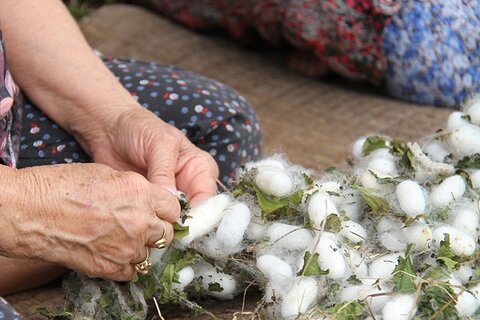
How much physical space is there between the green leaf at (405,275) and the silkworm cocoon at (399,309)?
0.03m

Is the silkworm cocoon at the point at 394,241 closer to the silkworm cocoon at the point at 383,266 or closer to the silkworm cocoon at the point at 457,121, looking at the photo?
the silkworm cocoon at the point at 383,266

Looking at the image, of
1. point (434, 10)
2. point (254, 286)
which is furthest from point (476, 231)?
point (434, 10)

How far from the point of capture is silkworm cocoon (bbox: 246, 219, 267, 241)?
1.43m

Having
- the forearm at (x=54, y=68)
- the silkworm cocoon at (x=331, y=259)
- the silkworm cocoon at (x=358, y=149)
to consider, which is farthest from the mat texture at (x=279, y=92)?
the silkworm cocoon at (x=331, y=259)

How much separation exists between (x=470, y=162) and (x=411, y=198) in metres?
0.20

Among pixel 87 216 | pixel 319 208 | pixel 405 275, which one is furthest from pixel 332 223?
pixel 87 216

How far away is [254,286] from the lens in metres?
1.49

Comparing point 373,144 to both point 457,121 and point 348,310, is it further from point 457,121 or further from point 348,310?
point 348,310

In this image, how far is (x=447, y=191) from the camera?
146 centimetres

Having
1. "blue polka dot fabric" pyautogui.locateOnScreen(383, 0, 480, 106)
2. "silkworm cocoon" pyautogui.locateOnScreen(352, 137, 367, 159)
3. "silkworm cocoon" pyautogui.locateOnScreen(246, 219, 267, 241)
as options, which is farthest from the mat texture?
"silkworm cocoon" pyautogui.locateOnScreen(246, 219, 267, 241)

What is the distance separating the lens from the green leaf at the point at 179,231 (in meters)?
1.37

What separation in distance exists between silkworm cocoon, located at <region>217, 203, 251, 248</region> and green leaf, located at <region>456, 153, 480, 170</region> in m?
0.40

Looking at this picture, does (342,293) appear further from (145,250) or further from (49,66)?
(49,66)

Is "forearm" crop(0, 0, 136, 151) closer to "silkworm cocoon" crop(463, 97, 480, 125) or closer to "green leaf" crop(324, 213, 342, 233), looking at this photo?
"green leaf" crop(324, 213, 342, 233)
